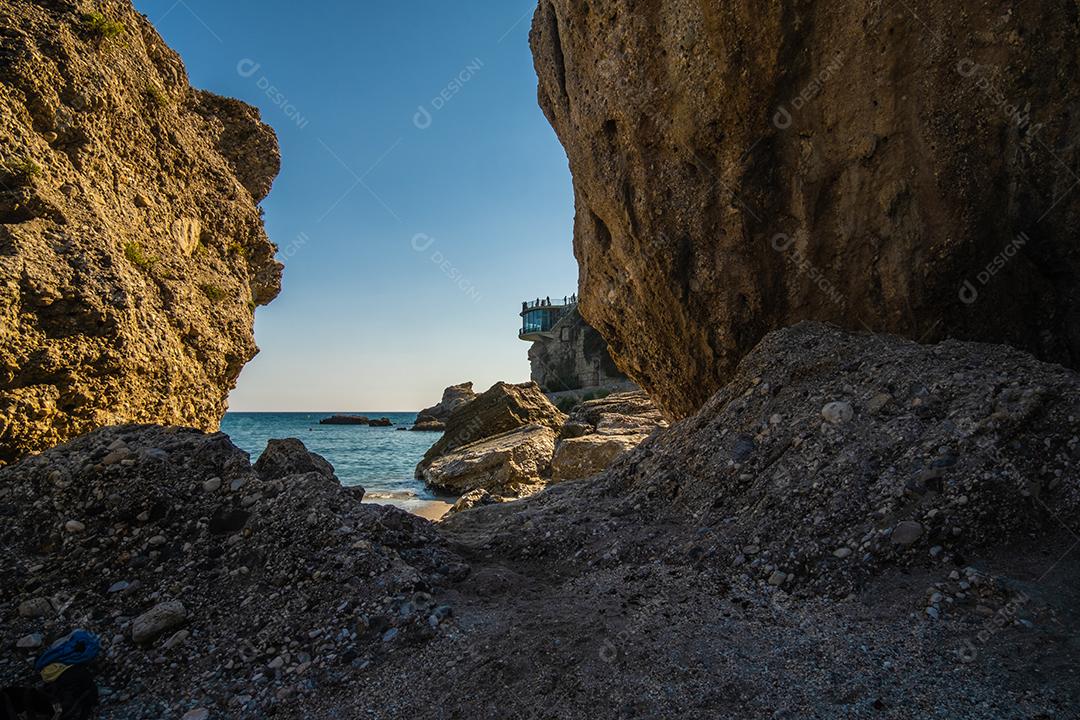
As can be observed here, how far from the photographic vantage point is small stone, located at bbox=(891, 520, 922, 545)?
4156mm

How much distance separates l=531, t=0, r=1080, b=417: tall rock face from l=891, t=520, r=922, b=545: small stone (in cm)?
371

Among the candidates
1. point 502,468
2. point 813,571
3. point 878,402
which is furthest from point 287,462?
point 502,468

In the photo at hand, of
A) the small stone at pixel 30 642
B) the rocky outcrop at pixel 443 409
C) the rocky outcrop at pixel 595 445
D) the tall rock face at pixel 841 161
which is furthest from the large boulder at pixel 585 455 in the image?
the rocky outcrop at pixel 443 409

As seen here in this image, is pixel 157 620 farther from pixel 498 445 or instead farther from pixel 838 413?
pixel 498 445

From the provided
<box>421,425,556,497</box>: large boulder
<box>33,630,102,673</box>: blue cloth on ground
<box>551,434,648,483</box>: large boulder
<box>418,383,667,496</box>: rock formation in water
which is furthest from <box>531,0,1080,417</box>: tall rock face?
<box>421,425,556,497</box>: large boulder

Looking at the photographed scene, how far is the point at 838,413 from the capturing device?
18.5ft

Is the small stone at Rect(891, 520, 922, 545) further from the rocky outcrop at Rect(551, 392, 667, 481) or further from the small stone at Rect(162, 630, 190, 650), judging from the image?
the rocky outcrop at Rect(551, 392, 667, 481)

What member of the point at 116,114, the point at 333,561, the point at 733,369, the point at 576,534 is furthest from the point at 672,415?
the point at 116,114

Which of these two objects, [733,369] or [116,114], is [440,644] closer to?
[733,369]

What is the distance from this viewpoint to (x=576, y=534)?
5770mm

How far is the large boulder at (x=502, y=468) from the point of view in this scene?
18.7m

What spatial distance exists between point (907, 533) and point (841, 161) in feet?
16.2

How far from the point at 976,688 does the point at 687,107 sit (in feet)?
22.5

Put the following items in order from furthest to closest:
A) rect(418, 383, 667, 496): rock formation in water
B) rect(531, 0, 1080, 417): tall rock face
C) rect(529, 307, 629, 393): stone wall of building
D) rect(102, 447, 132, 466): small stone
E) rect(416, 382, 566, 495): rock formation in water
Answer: rect(529, 307, 629, 393): stone wall of building, rect(416, 382, 566, 495): rock formation in water, rect(418, 383, 667, 496): rock formation in water, rect(531, 0, 1080, 417): tall rock face, rect(102, 447, 132, 466): small stone
